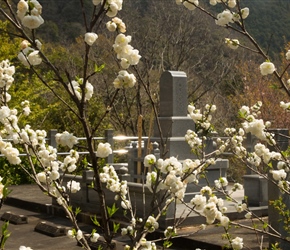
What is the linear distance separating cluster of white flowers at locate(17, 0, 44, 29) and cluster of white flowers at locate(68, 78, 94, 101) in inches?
13.8

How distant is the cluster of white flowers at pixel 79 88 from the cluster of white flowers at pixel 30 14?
13.8 inches

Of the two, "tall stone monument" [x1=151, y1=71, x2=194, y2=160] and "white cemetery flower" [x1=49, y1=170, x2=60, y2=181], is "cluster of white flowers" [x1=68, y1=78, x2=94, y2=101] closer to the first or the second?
"white cemetery flower" [x1=49, y1=170, x2=60, y2=181]

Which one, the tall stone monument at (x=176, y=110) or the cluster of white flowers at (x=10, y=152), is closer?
the cluster of white flowers at (x=10, y=152)

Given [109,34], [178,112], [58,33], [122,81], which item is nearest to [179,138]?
[178,112]

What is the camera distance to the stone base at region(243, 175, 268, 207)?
428 inches

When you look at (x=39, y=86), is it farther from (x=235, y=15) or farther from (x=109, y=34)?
(x=235, y=15)

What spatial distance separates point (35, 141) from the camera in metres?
3.93

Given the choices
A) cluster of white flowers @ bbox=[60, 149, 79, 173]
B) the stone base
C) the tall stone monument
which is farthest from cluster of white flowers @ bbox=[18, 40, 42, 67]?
the tall stone monument

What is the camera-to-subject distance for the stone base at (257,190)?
35.7 ft

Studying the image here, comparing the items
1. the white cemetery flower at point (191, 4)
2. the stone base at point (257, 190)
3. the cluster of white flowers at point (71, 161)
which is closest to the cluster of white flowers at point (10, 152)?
the cluster of white flowers at point (71, 161)

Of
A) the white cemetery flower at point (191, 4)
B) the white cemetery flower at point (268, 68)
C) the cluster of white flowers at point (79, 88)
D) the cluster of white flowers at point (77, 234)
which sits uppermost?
the white cemetery flower at point (191, 4)

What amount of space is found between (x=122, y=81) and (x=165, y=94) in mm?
8907

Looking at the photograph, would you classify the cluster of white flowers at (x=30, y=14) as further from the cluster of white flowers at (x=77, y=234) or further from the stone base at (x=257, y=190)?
the stone base at (x=257, y=190)

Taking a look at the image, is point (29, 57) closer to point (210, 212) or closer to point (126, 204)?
point (210, 212)
